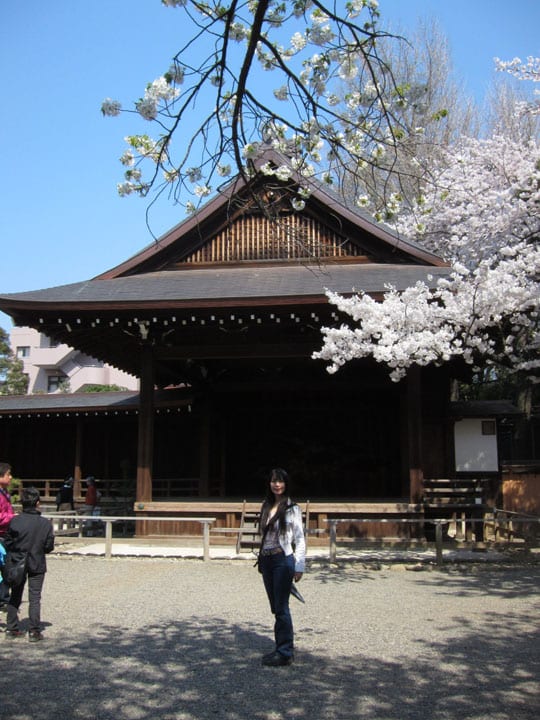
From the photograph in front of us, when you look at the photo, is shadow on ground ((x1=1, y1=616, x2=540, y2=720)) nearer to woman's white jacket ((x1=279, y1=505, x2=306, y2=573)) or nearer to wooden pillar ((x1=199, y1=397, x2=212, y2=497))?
woman's white jacket ((x1=279, y1=505, x2=306, y2=573))

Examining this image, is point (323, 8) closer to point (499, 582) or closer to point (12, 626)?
point (12, 626)

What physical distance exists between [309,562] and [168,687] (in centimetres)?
619

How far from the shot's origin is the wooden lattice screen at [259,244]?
1479 centimetres

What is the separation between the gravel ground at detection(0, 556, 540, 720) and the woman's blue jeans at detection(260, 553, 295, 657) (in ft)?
0.67

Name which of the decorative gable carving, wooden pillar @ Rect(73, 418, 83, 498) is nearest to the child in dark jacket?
the decorative gable carving

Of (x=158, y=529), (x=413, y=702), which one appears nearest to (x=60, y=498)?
(x=158, y=529)

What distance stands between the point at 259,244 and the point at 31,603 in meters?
10.5

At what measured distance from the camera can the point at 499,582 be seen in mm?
8844

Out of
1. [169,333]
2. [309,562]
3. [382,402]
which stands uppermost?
[169,333]

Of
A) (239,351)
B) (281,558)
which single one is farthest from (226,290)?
(281,558)

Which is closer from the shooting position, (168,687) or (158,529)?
(168,687)

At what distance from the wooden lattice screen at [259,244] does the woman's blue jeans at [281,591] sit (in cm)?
1013

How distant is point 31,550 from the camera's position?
5938mm

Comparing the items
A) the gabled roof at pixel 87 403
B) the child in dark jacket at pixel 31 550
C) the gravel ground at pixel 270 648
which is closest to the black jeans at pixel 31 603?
the child in dark jacket at pixel 31 550
